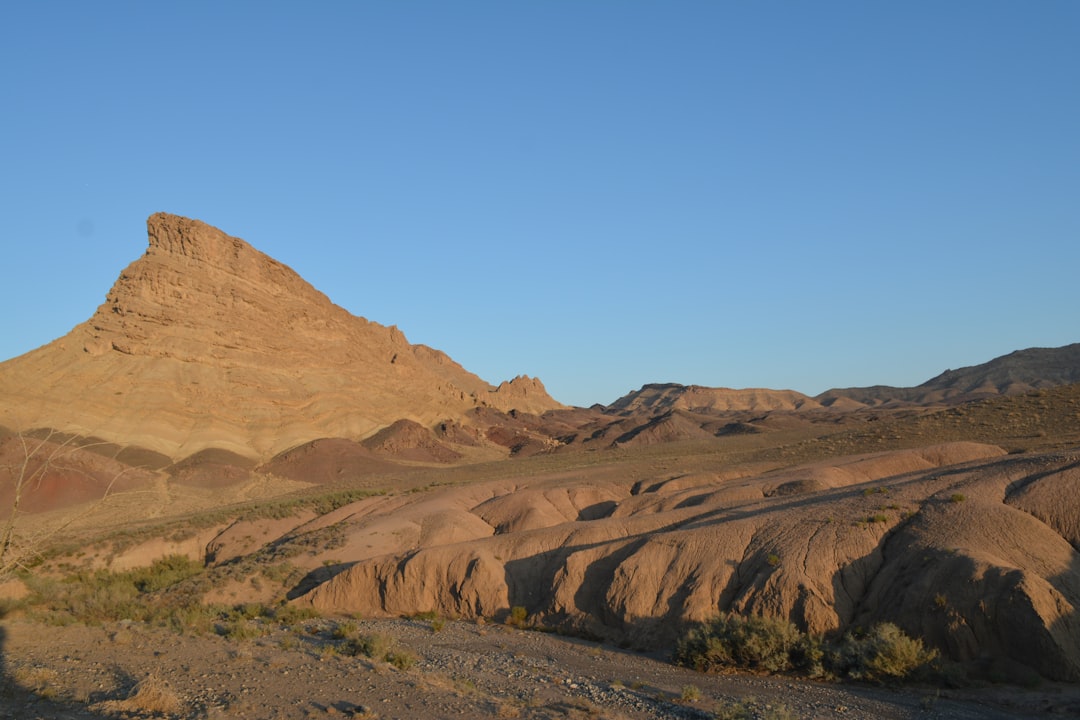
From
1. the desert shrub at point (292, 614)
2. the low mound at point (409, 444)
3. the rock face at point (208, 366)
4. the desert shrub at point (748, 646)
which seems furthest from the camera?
the low mound at point (409, 444)

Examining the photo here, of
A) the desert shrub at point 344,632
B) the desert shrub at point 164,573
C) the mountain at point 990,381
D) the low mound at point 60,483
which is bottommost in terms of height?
the desert shrub at point 164,573

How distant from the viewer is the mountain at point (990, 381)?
13525 cm

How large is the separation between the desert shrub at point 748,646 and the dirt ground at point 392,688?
0.45 metres

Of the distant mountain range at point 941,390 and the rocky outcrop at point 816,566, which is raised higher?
the distant mountain range at point 941,390

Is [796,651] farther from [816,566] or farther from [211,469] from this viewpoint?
[211,469]

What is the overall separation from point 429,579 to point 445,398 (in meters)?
81.0

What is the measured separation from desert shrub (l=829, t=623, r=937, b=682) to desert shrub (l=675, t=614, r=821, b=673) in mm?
538

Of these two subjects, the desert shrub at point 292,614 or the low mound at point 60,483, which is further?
the low mound at point 60,483

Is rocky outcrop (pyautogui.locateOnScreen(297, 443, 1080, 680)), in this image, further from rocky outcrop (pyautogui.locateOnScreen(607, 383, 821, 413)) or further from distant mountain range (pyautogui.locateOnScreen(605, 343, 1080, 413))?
rocky outcrop (pyautogui.locateOnScreen(607, 383, 821, 413))

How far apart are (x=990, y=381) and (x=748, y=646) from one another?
159101 millimetres

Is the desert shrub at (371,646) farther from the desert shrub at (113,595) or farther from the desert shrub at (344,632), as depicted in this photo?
the desert shrub at (113,595)

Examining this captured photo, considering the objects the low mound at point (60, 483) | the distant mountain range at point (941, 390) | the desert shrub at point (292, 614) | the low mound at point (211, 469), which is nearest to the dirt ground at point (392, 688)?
the desert shrub at point (292, 614)

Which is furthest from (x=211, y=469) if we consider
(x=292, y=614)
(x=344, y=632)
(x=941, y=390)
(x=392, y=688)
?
(x=941, y=390)

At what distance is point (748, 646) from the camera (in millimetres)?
14578
